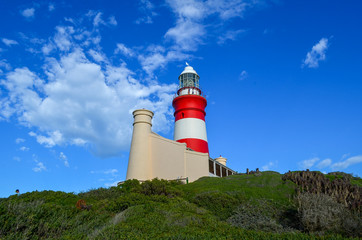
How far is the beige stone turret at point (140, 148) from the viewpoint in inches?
928

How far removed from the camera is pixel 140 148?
952 inches

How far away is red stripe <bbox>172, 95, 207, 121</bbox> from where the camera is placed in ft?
105

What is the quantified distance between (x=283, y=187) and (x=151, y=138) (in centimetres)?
1269

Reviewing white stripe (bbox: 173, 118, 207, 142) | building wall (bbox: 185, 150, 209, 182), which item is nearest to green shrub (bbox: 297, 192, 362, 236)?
building wall (bbox: 185, 150, 209, 182)

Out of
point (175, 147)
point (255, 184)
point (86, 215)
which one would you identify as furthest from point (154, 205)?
point (175, 147)

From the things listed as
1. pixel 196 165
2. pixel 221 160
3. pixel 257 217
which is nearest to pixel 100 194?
pixel 257 217

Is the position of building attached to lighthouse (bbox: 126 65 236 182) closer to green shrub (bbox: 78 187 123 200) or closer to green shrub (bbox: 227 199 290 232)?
green shrub (bbox: 78 187 123 200)

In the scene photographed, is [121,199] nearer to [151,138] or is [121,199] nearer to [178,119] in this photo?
[151,138]

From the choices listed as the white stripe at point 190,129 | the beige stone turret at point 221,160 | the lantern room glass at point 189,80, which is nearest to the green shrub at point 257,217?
the white stripe at point 190,129

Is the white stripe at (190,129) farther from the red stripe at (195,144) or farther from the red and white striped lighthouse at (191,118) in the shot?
the red stripe at (195,144)

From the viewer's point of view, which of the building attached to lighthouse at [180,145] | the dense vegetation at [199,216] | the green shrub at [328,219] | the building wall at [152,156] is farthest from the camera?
the building attached to lighthouse at [180,145]

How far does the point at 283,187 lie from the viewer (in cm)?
1623

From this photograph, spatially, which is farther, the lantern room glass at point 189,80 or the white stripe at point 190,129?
the lantern room glass at point 189,80

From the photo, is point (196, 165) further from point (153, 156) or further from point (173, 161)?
point (153, 156)
